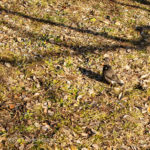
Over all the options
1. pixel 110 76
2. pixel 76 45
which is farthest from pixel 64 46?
pixel 110 76

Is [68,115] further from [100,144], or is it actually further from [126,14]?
[126,14]

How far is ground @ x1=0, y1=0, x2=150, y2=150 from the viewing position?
18.6 ft

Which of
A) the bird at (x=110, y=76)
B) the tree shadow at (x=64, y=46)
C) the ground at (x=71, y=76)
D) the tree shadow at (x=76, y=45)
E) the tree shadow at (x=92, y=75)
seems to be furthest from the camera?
the tree shadow at (x=76, y=45)

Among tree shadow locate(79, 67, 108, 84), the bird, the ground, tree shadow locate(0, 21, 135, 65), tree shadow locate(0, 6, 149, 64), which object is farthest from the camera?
tree shadow locate(0, 6, 149, 64)

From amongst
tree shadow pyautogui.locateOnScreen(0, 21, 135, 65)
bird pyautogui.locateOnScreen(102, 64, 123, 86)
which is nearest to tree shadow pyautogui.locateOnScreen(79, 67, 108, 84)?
bird pyautogui.locateOnScreen(102, 64, 123, 86)

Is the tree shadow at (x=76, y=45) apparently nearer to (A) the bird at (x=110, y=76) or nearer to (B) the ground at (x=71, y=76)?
(B) the ground at (x=71, y=76)

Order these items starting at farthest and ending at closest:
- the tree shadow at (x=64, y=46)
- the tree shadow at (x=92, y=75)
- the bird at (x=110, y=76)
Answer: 1. the tree shadow at (x=64, y=46)
2. the tree shadow at (x=92, y=75)
3. the bird at (x=110, y=76)

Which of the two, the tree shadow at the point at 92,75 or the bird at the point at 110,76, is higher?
the bird at the point at 110,76

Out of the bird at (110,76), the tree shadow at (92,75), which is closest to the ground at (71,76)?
the tree shadow at (92,75)

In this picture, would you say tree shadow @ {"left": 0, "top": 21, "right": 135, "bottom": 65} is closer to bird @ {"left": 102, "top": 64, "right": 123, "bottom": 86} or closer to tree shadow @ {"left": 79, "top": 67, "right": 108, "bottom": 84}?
tree shadow @ {"left": 79, "top": 67, "right": 108, "bottom": 84}

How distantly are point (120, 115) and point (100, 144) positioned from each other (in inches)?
42.9

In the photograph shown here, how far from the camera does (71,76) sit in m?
7.14

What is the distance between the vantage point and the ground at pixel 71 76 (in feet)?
18.6

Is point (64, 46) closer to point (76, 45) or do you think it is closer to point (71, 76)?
point (76, 45)
